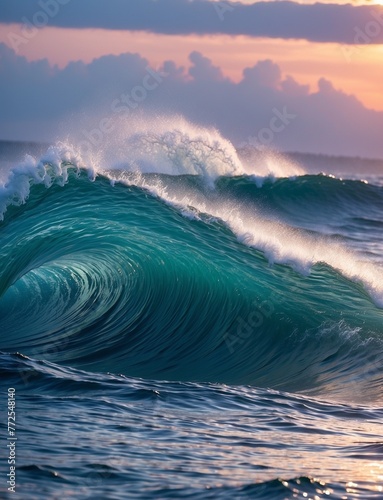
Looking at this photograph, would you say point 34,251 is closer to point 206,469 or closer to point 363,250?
point 206,469

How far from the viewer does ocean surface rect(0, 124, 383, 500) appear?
244 inches

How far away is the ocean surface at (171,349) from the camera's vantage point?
620 centimetres

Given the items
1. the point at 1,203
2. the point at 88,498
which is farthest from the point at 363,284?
the point at 88,498

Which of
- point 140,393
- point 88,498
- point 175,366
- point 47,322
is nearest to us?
point 88,498

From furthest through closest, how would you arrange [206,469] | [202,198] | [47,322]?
[202,198] → [47,322] → [206,469]

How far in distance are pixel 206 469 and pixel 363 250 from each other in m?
19.8

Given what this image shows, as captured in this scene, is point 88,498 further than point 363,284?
No

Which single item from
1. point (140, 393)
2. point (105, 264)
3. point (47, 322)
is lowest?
point (140, 393)

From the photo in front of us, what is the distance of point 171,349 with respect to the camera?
11.8 meters

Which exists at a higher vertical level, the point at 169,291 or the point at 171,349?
the point at 169,291

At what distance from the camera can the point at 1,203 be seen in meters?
14.6

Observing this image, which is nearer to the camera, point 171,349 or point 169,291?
point 171,349

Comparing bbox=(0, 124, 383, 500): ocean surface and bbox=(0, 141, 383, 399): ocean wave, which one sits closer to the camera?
bbox=(0, 124, 383, 500): ocean surface

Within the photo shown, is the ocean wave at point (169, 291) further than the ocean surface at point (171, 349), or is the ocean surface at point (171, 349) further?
the ocean wave at point (169, 291)
